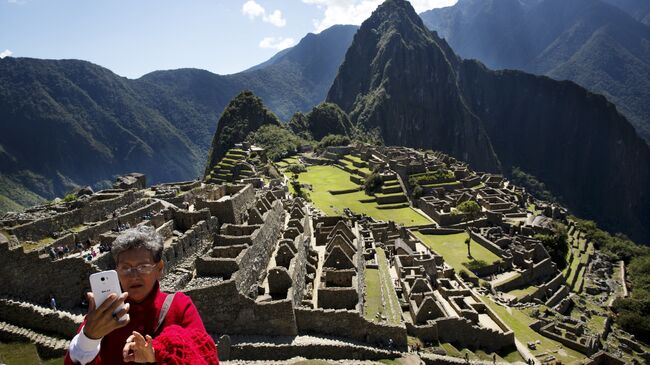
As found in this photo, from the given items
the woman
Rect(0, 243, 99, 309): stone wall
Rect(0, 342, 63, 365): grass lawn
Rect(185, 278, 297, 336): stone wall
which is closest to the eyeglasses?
the woman

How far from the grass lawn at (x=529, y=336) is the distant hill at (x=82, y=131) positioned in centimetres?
6527

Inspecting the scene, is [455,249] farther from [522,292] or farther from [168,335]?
[168,335]

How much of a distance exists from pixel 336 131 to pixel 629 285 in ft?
338

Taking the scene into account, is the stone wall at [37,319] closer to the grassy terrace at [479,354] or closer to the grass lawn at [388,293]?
the grass lawn at [388,293]

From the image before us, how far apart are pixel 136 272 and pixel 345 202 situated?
173ft

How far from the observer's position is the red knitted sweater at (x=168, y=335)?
13.5 ft

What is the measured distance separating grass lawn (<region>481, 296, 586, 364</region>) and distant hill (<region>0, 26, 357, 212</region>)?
214ft

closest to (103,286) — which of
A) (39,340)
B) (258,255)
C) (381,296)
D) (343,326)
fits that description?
(39,340)

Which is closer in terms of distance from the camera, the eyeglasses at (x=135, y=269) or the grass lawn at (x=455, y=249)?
the eyeglasses at (x=135, y=269)

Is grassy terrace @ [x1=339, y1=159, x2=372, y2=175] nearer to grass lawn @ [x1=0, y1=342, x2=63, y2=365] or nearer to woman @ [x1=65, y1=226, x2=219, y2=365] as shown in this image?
grass lawn @ [x1=0, y1=342, x2=63, y2=365]

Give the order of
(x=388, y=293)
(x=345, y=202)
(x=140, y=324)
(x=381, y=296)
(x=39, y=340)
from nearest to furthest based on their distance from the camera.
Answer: (x=140, y=324) < (x=39, y=340) < (x=381, y=296) < (x=388, y=293) < (x=345, y=202)

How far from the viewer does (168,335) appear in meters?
4.17

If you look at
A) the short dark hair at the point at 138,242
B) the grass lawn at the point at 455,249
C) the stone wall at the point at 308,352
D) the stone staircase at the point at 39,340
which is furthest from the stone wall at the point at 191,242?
the grass lawn at the point at 455,249

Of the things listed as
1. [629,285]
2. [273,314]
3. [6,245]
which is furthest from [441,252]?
[6,245]
